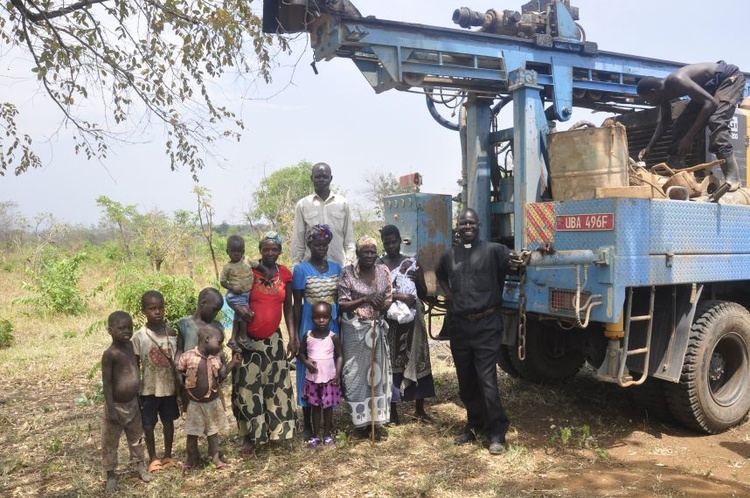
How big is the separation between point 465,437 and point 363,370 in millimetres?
872

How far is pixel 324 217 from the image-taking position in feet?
14.9

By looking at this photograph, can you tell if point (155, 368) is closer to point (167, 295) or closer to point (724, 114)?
point (167, 295)

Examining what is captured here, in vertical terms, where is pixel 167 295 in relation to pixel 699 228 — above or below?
below

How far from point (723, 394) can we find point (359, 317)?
2.87 m

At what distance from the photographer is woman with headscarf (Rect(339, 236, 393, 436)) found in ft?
13.9

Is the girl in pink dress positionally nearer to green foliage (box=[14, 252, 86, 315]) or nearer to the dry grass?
the dry grass

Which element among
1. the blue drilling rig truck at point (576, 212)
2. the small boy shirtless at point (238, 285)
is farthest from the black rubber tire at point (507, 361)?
the small boy shirtless at point (238, 285)

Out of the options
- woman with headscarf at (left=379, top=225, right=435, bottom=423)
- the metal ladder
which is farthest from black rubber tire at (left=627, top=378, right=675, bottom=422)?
woman with headscarf at (left=379, top=225, right=435, bottom=423)

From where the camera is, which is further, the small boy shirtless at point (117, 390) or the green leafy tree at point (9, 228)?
the green leafy tree at point (9, 228)

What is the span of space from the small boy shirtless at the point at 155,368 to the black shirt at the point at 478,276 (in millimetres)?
1887

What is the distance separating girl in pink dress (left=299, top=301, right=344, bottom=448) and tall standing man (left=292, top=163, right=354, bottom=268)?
53 centimetres

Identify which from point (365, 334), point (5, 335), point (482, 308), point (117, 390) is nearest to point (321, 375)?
point (365, 334)

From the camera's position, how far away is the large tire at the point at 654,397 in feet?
14.8

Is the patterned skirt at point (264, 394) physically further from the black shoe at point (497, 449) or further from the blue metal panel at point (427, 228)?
the blue metal panel at point (427, 228)
